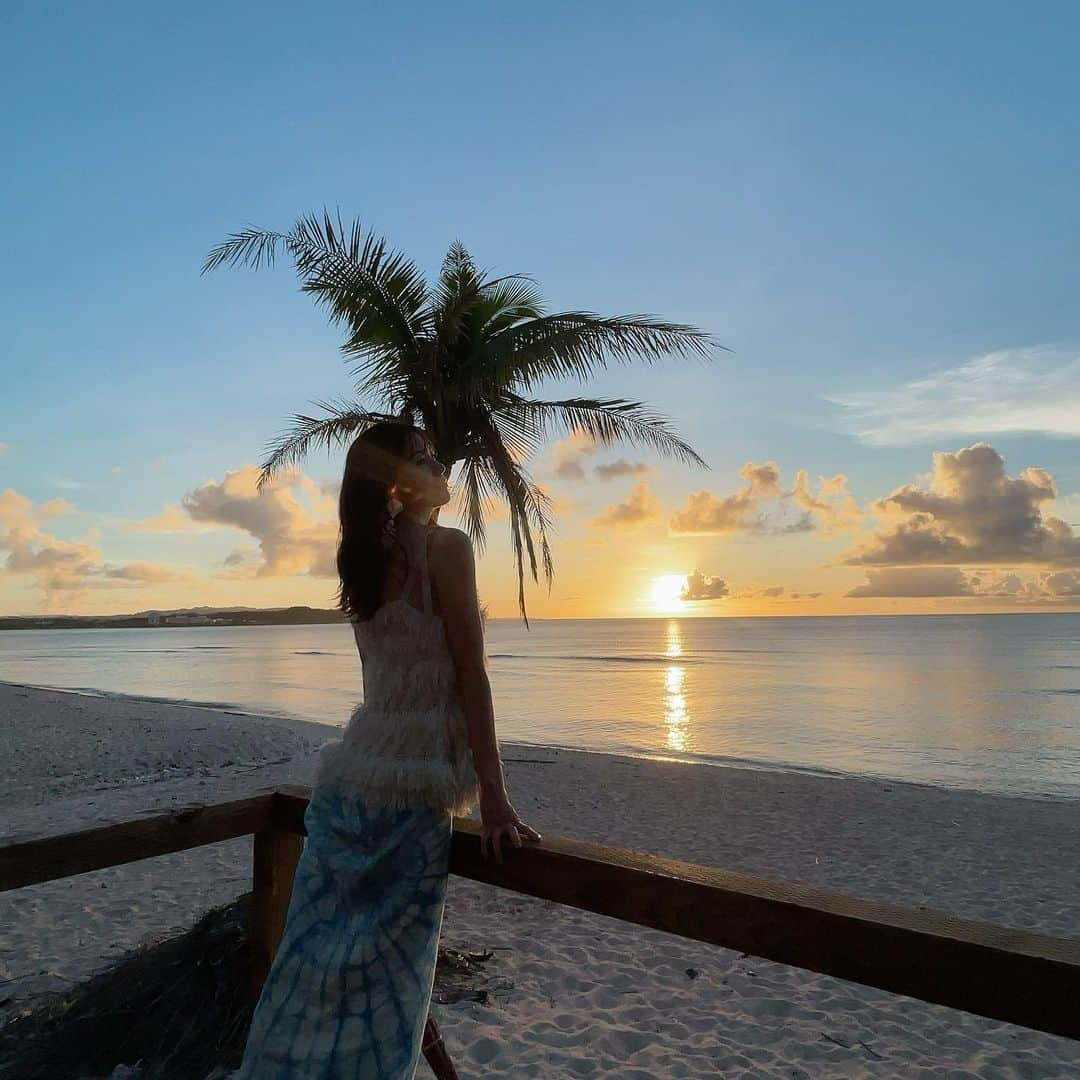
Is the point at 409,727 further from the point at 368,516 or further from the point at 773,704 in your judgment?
the point at 773,704

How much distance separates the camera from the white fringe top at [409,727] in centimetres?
193

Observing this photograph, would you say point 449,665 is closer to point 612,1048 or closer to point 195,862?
point 612,1048

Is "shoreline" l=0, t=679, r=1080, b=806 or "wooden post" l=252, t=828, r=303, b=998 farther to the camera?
"shoreline" l=0, t=679, r=1080, b=806

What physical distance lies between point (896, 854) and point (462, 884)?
4634mm

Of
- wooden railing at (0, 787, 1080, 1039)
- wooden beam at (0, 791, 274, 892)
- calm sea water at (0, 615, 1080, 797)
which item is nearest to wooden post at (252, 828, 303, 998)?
wooden beam at (0, 791, 274, 892)

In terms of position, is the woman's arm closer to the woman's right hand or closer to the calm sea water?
the woman's right hand

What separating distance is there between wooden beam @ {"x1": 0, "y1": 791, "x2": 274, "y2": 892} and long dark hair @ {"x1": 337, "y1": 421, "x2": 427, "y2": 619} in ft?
2.56

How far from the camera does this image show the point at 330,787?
2.06 meters

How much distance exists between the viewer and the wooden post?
2537 millimetres

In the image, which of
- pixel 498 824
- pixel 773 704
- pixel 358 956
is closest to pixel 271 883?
pixel 358 956

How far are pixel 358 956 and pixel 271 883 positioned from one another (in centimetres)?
89

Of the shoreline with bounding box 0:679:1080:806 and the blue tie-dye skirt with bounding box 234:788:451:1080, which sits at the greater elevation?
the blue tie-dye skirt with bounding box 234:788:451:1080

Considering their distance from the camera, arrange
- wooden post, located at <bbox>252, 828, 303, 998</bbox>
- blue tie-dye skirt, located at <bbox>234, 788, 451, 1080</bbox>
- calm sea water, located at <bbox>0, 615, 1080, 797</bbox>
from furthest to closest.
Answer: calm sea water, located at <bbox>0, 615, 1080, 797</bbox>
wooden post, located at <bbox>252, 828, 303, 998</bbox>
blue tie-dye skirt, located at <bbox>234, 788, 451, 1080</bbox>

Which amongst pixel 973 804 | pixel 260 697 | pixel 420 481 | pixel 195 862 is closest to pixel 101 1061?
pixel 420 481
